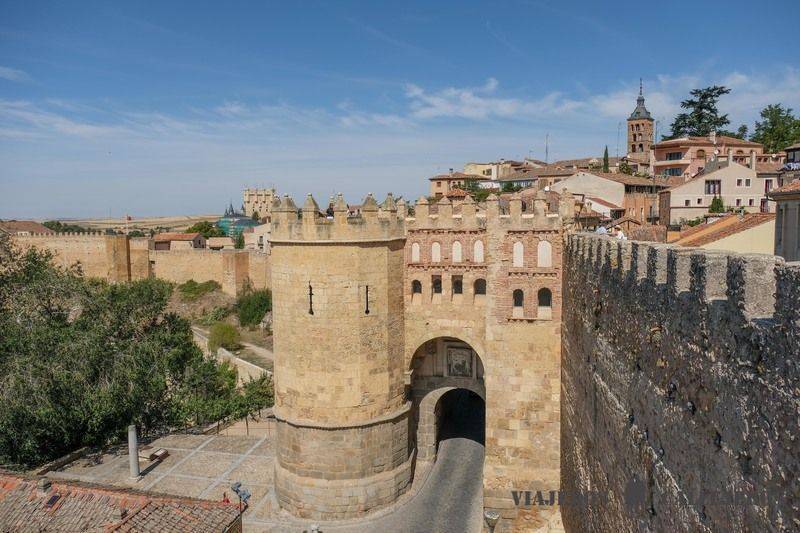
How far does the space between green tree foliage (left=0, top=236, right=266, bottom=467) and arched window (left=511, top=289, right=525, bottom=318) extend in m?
13.0

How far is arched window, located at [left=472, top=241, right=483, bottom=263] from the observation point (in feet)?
51.6

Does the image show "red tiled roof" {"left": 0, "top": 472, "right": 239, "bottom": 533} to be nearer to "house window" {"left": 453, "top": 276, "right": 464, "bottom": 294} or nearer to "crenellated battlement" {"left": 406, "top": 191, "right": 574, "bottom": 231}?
"house window" {"left": 453, "top": 276, "right": 464, "bottom": 294}

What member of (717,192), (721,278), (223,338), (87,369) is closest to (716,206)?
(717,192)

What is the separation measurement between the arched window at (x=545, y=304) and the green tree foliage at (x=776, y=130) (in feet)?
133

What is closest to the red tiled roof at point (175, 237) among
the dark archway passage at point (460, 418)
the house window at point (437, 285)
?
the dark archway passage at point (460, 418)

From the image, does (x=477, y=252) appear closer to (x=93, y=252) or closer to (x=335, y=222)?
(x=335, y=222)

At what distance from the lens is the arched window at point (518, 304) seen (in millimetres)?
15117

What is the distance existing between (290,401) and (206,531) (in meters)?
4.46

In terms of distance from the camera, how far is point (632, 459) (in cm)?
655

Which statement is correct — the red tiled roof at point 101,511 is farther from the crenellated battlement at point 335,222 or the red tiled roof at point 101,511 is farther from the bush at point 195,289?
the bush at point 195,289

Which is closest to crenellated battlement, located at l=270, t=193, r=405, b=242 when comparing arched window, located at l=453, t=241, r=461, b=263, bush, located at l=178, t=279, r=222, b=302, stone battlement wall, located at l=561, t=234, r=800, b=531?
arched window, located at l=453, t=241, r=461, b=263

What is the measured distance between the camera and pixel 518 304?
1545cm

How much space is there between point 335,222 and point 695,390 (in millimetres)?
11458

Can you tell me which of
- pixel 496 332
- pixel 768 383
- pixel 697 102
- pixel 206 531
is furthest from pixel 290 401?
pixel 697 102
